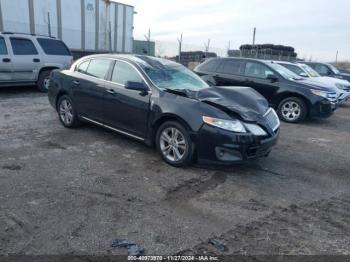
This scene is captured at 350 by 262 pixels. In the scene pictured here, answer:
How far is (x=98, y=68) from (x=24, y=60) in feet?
18.3

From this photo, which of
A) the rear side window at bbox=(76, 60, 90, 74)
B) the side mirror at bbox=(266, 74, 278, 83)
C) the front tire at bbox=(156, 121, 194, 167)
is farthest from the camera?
the side mirror at bbox=(266, 74, 278, 83)

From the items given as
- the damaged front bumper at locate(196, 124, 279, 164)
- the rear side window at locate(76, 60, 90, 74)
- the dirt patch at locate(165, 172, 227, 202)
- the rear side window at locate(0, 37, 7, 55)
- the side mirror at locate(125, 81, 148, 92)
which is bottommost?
the dirt patch at locate(165, 172, 227, 202)

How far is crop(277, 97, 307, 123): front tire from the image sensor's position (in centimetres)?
890

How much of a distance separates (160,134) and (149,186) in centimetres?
106

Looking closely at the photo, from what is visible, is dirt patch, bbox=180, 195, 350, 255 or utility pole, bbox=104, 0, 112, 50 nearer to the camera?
dirt patch, bbox=180, 195, 350, 255

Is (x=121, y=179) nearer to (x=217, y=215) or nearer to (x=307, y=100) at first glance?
(x=217, y=215)

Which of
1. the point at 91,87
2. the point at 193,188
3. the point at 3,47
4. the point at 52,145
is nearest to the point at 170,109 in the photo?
the point at 193,188

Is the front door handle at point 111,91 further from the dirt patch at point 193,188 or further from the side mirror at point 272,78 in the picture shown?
the side mirror at point 272,78

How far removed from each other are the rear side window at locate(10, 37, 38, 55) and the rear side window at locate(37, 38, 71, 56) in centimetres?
36

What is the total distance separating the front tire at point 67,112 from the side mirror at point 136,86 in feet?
6.32

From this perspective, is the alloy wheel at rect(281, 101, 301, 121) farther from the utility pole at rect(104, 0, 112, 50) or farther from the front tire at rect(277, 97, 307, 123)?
the utility pole at rect(104, 0, 112, 50)

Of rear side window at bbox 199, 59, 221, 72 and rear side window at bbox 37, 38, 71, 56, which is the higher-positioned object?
rear side window at bbox 37, 38, 71, 56

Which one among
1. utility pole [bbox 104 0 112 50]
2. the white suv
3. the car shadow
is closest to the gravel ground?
the white suv

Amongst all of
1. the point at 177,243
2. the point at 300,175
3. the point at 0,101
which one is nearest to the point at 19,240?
the point at 177,243
